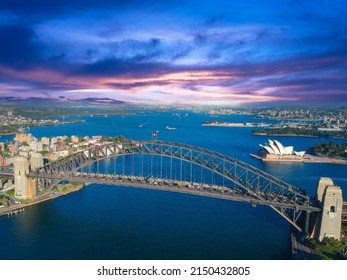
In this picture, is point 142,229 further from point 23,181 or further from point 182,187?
point 23,181

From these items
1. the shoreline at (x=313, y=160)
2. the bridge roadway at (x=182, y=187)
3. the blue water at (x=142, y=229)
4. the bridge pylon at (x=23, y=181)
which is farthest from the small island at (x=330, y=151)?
the bridge pylon at (x=23, y=181)

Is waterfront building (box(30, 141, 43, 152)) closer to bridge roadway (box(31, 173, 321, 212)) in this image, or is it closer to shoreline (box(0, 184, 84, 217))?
shoreline (box(0, 184, 84, 217))

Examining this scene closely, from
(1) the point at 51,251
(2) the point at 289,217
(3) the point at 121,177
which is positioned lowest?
(1) the point at 51,251

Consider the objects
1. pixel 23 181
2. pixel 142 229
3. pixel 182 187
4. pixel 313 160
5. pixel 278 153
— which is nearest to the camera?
pixel 142 229

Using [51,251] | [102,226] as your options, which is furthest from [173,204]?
[51,251]

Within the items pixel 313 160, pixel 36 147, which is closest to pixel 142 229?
pixel 36 147

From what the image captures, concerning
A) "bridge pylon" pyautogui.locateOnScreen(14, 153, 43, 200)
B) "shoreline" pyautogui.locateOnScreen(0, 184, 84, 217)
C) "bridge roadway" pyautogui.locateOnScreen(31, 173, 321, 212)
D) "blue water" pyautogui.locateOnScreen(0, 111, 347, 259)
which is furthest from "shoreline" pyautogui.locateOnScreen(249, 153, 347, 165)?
"bridge pylon" pyautogui.locateOnScreen(14, 153, 43, 200)

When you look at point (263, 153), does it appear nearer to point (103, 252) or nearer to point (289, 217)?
point (289, 217)

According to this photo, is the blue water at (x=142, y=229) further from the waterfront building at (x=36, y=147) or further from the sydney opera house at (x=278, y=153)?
the sydney opera house at (x=278, y=153)

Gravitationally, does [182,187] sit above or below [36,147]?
below
